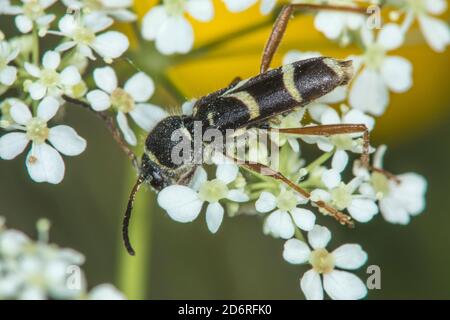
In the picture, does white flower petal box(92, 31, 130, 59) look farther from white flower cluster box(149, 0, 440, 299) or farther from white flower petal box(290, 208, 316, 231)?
white flower petal box(290, 208, 316, 231)

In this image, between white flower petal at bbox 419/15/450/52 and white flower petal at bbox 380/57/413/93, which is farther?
white flower petal at bbox 419/15/450/52

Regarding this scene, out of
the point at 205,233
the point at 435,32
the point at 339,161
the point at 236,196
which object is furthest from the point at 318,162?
the point at 205,233

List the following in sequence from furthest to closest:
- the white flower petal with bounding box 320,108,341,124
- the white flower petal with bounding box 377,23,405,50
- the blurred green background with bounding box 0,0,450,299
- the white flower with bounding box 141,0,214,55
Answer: the blurred green background with bounding box 0,0,450,299, the white flower petal with bounding box 377,23,405,50, the white flower with bounding box 141,0,214,55, the white flower petal with bounding box 320,108,341,124

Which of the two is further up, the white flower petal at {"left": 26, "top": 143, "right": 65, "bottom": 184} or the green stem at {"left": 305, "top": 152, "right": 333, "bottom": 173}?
the white flower petal at {"left": 26, "top": 143, "right": 65, "bottom": 184}

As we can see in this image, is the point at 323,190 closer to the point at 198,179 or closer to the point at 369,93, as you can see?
the point at 198,179

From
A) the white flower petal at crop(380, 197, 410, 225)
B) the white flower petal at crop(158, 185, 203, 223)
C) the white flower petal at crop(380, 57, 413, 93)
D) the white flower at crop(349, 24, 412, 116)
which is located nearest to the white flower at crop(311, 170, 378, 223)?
the white flower petal at crop(380, 197, 410, 225)
